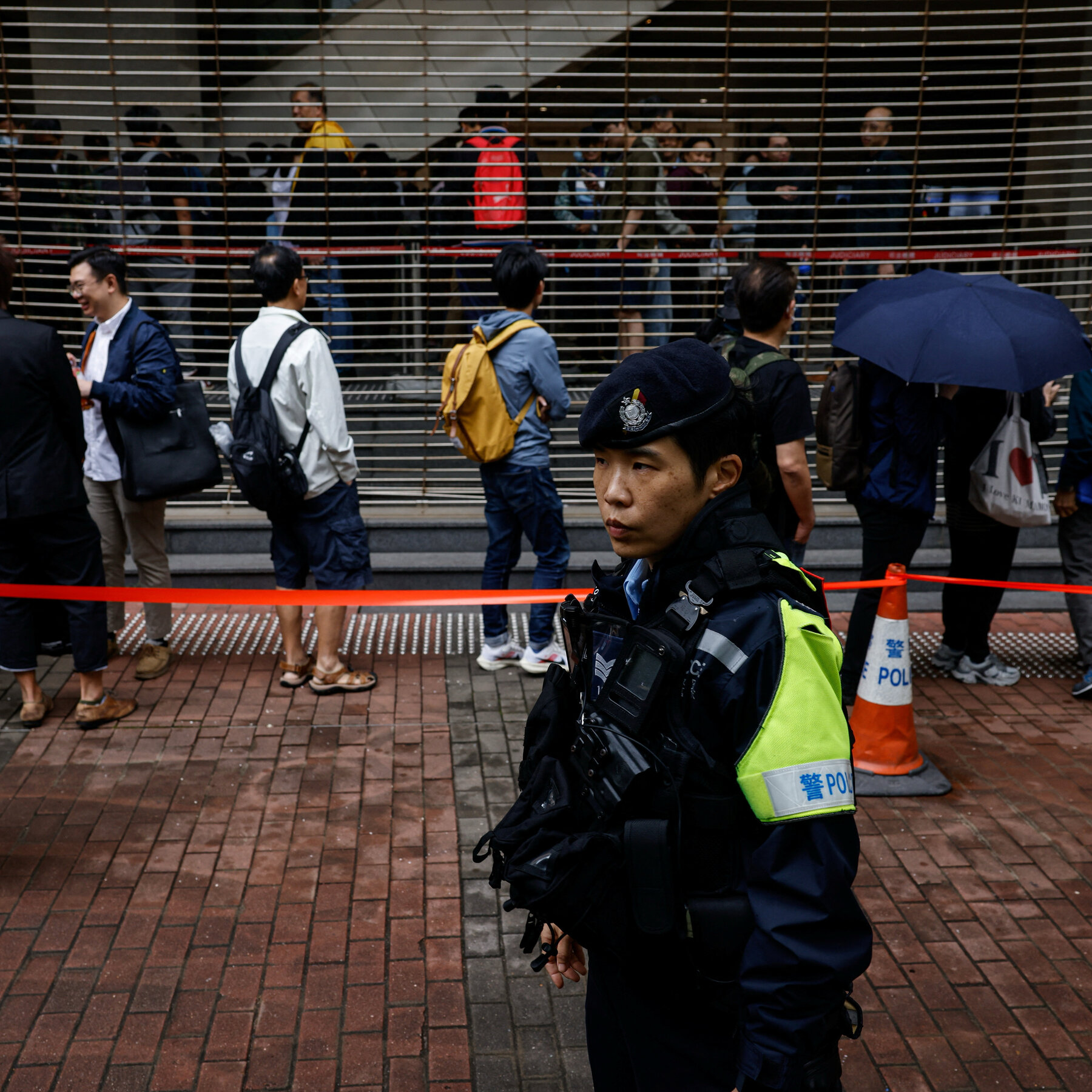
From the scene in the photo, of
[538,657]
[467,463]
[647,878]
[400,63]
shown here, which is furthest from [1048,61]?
[647,878]

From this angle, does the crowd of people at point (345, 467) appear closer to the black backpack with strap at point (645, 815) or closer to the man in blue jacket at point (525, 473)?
the man in blue jacket at point (525, 473)

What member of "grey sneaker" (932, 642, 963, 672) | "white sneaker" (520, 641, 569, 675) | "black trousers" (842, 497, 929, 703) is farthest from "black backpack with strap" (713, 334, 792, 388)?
"grey sneaker" (932, 642, 963, 672)

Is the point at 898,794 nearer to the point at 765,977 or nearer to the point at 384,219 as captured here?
the point at 765,977

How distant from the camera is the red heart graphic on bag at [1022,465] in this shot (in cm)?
575

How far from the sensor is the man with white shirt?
5594mm

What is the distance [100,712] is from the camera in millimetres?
5586

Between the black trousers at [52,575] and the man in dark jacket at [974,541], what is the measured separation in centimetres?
446

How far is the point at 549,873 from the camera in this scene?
6.68 feet

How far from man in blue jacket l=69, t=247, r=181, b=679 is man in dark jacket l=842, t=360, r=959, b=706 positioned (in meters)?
3.66

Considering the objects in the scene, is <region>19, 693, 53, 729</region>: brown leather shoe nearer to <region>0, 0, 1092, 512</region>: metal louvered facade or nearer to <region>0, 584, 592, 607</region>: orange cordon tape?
<region>0, 584, 592, 607</region>: orange cordon tape

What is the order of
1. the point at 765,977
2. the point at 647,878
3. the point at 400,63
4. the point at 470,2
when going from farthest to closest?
the point at 400,63
the point at 470,2
the point at 647,878
the point at 765,977

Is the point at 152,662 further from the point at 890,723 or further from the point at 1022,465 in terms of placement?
the point at 1022,465

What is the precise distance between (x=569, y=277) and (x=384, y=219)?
4.69ft

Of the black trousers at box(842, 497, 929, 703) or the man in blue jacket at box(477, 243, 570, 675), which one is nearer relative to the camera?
the black trousers at box(842, 497, 929, 703)
